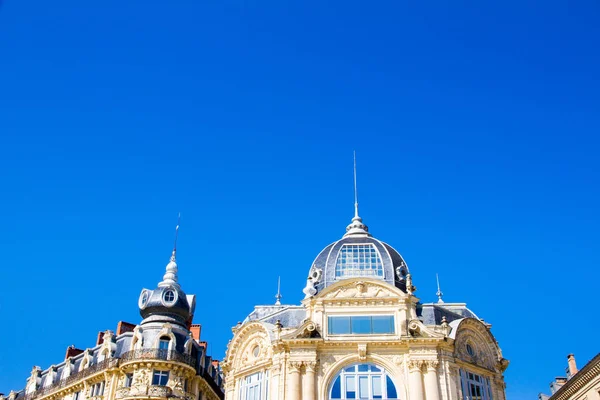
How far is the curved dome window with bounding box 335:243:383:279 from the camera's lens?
154ft

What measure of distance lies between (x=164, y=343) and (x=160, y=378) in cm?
295

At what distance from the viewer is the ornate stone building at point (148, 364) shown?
54062mm

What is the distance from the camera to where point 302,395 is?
41.6 metres

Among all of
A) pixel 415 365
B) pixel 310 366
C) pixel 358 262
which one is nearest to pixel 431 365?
pixel 415 365

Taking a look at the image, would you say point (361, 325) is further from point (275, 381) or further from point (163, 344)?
point (163, 344)

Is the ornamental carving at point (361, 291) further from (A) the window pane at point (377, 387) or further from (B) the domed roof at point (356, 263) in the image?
(A) the window pane at point (377, 387)

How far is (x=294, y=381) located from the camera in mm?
41969

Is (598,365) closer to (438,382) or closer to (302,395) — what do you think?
(438,382)

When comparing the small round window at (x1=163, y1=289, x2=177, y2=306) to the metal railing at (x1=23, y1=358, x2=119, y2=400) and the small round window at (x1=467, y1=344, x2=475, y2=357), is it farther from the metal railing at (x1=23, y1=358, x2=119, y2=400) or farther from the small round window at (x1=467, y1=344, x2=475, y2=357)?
the small round window at (x1=467, y1=344, x2=475, y2=357)

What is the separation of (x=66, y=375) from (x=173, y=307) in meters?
11.9

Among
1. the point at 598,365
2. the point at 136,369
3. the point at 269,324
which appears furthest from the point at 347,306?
the point at 136,369

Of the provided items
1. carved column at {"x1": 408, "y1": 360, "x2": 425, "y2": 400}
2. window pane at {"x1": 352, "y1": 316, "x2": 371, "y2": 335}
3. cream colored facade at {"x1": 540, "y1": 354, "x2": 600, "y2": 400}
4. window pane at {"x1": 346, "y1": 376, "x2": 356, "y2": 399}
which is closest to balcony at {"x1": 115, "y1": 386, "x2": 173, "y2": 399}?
window pane at {"x1": 346, "y1": 376, "x2": 356, "y2": 399}

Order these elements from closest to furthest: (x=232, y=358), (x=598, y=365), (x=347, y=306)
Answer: (x=598, y=365) < (x=347, y=306) < (x=232, y=358)

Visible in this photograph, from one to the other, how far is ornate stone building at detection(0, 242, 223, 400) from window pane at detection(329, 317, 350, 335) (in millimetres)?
16678
